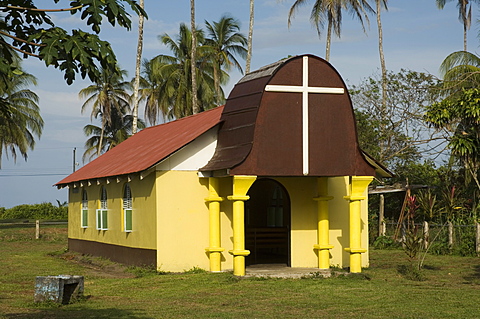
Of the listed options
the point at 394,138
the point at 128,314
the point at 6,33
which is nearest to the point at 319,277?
the point at 128,314

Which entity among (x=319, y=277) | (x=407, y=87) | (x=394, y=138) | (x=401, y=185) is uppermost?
(x=407, y=87)

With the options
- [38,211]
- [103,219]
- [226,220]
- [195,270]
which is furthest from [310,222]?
[38,211]

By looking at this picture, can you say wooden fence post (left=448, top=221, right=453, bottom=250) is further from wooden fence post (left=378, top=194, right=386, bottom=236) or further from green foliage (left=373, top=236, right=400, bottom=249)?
wooden fence post (left=378, top=194, right=386, bottom=236)

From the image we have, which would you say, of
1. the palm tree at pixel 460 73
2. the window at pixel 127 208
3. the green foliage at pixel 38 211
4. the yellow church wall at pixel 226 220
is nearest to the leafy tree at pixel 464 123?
the palm tree at pixel 460 73

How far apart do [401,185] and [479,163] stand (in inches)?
126

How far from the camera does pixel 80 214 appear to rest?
88.3 feet

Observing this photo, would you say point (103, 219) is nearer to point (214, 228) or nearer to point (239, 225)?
point (214, 228)

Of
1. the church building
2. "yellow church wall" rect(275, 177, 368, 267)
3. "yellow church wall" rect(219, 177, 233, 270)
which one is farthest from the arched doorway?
"yellow church wall" rect(219, 177, 233, 270)

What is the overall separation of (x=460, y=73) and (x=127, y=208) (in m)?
16.5

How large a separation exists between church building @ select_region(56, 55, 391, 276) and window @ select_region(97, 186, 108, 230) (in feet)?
3.20

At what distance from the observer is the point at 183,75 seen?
49.0 meters

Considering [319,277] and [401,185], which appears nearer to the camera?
[319,277]

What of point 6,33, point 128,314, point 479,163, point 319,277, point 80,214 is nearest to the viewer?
point 6,33

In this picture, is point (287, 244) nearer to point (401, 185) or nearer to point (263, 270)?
point (263, 270)
